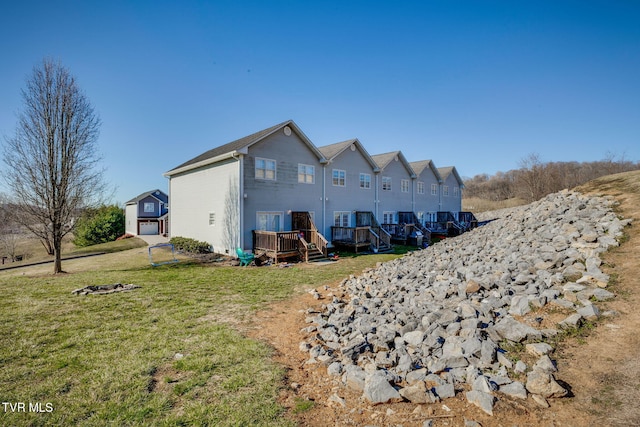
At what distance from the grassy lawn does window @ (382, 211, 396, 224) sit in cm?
1538

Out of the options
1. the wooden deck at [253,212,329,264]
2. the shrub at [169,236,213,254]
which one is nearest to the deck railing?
the wooden deck at [253,212,329,264]

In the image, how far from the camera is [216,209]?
1620cm

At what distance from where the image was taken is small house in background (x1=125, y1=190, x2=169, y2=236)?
3212 centimetres

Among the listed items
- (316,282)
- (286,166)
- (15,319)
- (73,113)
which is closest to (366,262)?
(316,282)

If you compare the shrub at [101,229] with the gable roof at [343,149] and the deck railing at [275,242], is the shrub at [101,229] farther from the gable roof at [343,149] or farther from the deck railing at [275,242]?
the gable roof at [343,149]

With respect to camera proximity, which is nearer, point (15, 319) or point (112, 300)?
point (15, 319)

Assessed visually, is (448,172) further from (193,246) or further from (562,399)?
(562,399)

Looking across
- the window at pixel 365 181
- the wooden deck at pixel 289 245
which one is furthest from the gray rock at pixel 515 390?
the window at pixel 365 181

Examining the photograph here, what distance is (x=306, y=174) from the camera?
57.6 feet

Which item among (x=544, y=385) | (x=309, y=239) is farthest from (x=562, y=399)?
(x=309, y=239)

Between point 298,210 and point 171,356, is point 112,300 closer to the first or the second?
point 171,356

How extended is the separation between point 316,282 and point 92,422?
754cm

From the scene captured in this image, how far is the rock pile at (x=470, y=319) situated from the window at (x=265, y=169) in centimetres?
895

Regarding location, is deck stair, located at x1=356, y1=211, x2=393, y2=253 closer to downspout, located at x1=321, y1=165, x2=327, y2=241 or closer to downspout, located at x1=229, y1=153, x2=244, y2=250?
downspout, located at x1=321, y1=165, x2=327, y2=241
